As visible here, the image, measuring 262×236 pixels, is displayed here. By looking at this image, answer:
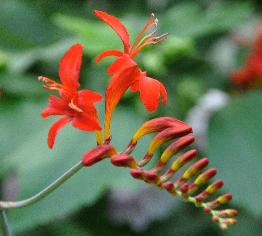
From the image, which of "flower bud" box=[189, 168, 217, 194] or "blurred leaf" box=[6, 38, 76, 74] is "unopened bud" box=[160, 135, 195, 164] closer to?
"flower bud" box=[189, 168, 217, 194]

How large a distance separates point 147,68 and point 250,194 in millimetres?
329

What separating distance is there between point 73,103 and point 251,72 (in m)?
1.05

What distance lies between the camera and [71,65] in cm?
88

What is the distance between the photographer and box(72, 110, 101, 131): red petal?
0.87 metres

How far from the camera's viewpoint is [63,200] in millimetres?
1417

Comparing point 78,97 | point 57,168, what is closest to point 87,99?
point 78,97

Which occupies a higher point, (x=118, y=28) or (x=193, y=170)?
(x=118, y=28)

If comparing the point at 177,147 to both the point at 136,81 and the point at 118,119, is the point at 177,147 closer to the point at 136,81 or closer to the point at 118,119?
the point at 136,81

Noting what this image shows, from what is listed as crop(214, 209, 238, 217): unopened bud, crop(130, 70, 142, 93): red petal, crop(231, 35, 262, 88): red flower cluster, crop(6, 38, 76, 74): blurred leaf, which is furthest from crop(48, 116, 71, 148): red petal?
crop(231, 35, 262, 88): red flower cluster

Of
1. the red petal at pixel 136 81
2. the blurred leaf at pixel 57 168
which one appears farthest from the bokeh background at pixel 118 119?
the red petal at pixel 136 81

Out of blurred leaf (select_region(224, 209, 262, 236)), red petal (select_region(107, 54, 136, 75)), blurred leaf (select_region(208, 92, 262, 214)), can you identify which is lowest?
blurred leaf (select_region(224, 209, 262, 236))

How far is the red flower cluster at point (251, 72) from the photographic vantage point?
6.08 ft

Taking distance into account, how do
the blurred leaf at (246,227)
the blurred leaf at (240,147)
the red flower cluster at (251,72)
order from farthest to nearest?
1. the red flower cluster at (251,72)
2. the blurred leaf at (246,227)
3. the blurred leaf at (240,147)

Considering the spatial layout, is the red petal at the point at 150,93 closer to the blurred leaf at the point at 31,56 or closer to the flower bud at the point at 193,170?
the flower bud at the point at 193,170
